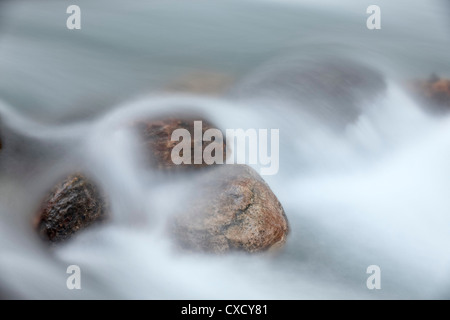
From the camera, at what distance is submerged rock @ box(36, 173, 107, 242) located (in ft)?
15.9

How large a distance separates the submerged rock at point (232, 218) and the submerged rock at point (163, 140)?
Result: 19.3 inches

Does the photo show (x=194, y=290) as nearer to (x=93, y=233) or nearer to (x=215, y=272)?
(x=215, y=272)

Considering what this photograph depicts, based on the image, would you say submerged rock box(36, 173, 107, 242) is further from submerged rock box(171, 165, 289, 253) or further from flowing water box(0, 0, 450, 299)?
submerged rock box(171, 165, 289, 253)

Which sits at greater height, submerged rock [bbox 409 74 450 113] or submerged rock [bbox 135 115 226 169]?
submerged rock [bbox 409 74 450 113]

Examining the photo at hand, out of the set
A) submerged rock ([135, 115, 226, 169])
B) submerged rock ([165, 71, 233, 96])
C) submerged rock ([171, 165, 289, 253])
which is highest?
submerged rock ([165, 71, 233, 96])

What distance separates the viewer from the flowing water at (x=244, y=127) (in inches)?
183

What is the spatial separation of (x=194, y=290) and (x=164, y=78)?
3357mm

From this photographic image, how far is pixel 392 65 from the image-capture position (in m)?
7.36

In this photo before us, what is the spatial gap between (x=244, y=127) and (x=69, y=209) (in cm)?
267

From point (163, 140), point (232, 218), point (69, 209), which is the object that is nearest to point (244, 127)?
point (163, 140)

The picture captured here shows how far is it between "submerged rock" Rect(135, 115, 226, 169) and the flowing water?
0.20 meters

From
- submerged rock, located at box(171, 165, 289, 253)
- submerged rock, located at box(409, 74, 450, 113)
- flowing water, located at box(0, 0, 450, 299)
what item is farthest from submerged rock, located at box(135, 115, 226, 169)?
submerged rock, located at box(409, 74, 450, 113)

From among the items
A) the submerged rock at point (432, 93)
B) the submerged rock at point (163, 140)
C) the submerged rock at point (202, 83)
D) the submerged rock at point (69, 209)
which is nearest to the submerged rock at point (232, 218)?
the submerged rock at point (163, 140)

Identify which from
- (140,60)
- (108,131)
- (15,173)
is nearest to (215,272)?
(108,131)
